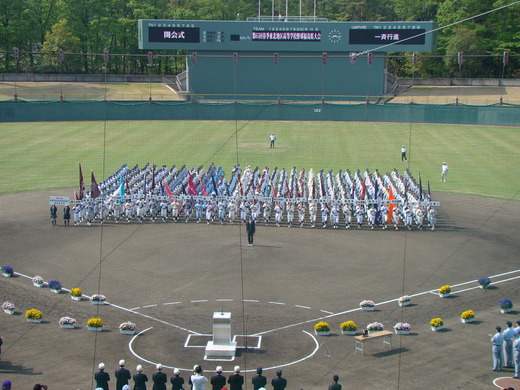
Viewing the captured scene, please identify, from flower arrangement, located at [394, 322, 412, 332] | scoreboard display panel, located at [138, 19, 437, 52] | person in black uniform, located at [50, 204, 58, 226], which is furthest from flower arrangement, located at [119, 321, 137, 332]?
scoreboard display panel, located at [138, 19, 437, 52]

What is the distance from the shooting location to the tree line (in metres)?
72.6

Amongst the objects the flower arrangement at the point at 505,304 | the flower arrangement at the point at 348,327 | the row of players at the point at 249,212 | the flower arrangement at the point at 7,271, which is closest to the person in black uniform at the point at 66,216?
the row of players at the point at 249,212

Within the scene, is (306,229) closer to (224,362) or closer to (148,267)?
(148,267)

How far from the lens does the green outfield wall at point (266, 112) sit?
186 feet

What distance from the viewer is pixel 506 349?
1520 centimetres

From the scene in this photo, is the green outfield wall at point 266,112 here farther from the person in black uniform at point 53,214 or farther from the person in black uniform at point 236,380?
the person in black uniform at point 236,380

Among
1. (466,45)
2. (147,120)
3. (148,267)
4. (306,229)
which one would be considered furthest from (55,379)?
(466,45)

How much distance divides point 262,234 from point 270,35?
126 feet

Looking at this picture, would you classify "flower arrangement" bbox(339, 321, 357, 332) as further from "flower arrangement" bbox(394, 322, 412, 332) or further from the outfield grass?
the outfield grass

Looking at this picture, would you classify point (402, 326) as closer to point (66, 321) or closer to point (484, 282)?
point (484, 282)

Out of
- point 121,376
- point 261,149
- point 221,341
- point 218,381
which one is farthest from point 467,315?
point 261,149

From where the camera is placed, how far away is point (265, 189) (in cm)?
3080

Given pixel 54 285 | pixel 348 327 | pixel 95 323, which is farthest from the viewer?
pixel 54 285

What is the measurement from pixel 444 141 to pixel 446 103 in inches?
502
